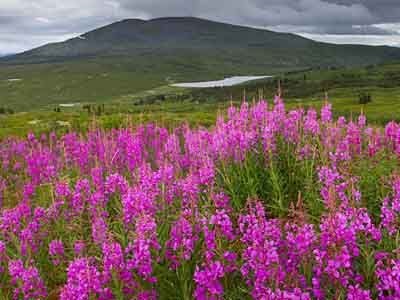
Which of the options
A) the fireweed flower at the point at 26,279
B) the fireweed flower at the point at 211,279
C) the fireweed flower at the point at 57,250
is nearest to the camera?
the fireweed flower at the point at 211,279

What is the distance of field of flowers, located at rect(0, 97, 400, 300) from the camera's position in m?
4.16

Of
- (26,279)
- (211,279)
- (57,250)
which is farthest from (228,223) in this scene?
(57,250)

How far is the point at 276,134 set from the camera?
8.30 m

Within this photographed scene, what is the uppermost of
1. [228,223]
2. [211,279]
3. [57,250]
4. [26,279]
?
[228,223]

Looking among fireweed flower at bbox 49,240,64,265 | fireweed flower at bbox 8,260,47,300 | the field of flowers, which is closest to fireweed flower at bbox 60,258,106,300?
the field of flowers

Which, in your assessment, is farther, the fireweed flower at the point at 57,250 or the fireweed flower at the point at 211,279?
the fireweed flower at the point at 57,250

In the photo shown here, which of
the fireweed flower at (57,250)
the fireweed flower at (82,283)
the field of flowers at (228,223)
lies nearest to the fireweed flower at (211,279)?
the field of flowers at (228,223)

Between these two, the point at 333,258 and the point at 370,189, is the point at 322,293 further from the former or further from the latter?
the point at 370,189

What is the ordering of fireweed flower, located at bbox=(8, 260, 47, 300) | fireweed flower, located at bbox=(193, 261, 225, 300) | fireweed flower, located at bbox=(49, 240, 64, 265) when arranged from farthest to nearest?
fireweed flower, located at bbox=(49, 240, 64, 265) → fireweed flower, located at bbox=(8, 260, 47, 300) → fireweed flower, located at bbox=(193, 261, 225, 300)

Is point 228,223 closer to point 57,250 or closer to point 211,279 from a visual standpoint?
point 211,279

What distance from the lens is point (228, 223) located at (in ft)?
15.5

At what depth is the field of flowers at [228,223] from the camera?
416 cm

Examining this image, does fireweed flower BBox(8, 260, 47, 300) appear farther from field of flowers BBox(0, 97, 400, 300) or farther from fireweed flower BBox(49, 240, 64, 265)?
fireweed flower BBox(49, 240, 64, 265)

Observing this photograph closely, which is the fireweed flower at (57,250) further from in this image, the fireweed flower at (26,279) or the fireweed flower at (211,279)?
the fireweed flower at (211,279)
